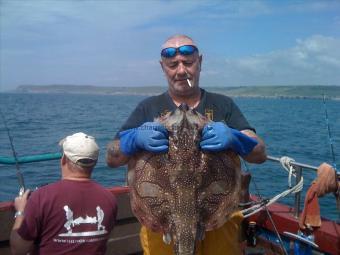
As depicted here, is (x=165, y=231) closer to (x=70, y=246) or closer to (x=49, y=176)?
(x=70, y=246)

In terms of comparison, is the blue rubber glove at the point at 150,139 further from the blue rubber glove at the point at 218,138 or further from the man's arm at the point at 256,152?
the man's arm at the point at 256,152

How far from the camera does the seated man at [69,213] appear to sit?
327cm

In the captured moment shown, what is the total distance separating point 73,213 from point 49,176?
13.2m

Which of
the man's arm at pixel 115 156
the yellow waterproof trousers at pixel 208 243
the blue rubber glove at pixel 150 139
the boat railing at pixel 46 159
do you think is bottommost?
the yellow waterproof trousers at pixel 208 243

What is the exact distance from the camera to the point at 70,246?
3330 millimetres

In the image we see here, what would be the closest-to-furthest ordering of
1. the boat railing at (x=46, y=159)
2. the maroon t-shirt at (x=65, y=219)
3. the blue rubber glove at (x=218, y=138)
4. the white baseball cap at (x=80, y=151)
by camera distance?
the blue rubber glove at (x=218, y=138) < the maroon t-shirt at (x=65, y=219) < the white baseball cap at (x=80, y=151) < the boat railing at (x=46, y=159)

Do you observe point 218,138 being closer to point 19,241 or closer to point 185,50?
point 185,50

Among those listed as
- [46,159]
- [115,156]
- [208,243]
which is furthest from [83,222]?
[46,159]

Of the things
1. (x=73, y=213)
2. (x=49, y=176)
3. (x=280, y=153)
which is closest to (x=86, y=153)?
(x=73, y=213)

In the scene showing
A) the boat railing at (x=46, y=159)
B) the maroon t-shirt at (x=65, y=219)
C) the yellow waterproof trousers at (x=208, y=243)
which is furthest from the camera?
the boat railing at (x=46, y=159)

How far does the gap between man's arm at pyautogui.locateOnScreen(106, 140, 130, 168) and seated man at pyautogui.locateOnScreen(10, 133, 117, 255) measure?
0.47ft

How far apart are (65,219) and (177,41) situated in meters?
1.89

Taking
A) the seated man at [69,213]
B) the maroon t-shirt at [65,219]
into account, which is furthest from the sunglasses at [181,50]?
the maroon t-shirt at [65,219]

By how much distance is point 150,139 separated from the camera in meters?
3.08
